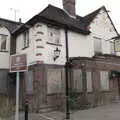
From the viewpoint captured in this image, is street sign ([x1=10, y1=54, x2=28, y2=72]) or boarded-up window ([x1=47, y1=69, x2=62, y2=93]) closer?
street sign ([x1=10, y1=54, x2=28, y2=72])

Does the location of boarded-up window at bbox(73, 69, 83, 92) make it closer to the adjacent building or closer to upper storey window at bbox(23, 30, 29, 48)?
the adjacent building

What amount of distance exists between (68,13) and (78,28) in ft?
Result: 9.97

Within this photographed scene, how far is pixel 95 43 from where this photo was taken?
1784 cm

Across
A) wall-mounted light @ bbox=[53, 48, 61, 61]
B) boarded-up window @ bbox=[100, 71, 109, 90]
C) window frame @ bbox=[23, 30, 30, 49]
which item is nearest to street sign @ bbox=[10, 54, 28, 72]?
wall-mounted light @ bbox=[53, 48, 61, 61]

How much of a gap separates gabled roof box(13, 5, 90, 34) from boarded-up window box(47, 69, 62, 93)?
363 centimetres

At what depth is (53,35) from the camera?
14.8m

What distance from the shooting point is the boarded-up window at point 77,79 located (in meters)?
14.8

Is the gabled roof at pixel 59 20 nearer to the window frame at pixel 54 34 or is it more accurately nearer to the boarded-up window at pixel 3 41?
the window frame at pixel 54 34

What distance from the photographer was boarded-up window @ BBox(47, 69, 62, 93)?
1379 centimetres

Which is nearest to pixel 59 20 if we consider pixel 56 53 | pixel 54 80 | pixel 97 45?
pixel 56 53

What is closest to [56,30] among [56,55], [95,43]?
[56,55]

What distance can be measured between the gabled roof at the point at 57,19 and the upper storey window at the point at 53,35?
1.56ft

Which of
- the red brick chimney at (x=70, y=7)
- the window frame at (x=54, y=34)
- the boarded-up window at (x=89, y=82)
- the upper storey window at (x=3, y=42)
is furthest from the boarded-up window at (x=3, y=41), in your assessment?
the boarded-up window at (x=89, y=82)

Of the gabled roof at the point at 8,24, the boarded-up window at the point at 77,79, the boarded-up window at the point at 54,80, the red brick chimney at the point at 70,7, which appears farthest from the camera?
the red brick chimney at the point at 70,7
